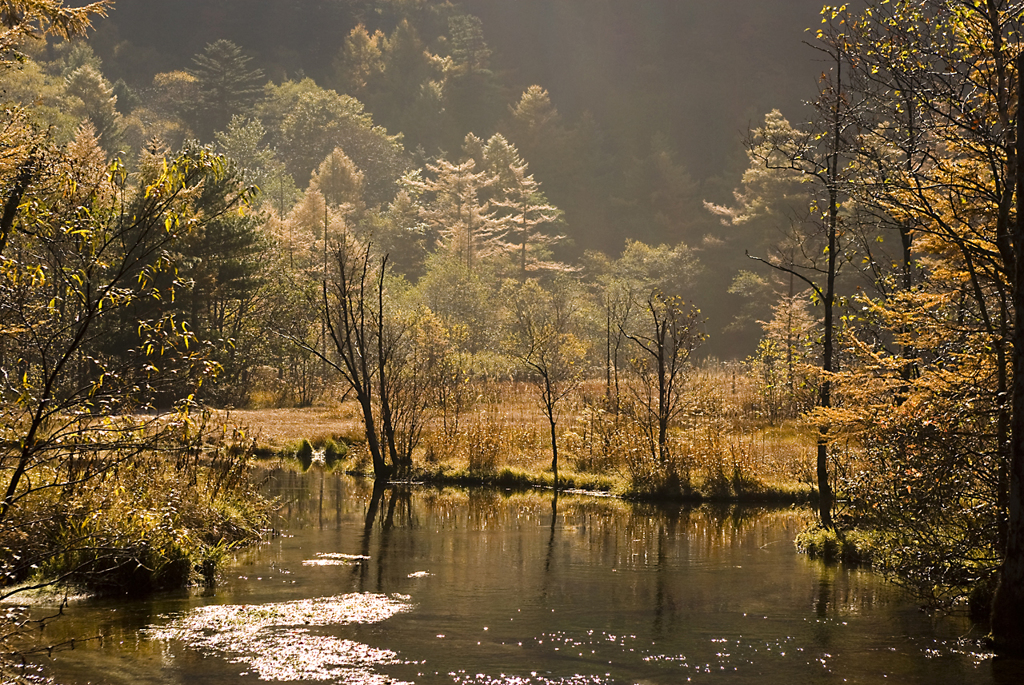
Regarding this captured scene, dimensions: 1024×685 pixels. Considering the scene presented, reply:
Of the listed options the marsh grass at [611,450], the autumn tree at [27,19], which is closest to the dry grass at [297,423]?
the marsh grass at [611,450]

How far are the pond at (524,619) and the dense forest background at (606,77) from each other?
55.8 metres

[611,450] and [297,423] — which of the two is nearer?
[611,450]

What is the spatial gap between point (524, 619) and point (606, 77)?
4009 inches

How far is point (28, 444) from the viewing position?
593cm

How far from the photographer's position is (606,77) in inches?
4193

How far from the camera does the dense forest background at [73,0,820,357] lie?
86.8 meters

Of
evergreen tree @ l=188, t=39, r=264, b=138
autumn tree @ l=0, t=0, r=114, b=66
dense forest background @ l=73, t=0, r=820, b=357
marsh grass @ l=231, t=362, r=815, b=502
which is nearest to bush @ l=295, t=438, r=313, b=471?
marsh grass @ l=231, t=362, r=815, b=502

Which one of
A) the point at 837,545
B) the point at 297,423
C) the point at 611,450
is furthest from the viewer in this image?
the point at 297,423

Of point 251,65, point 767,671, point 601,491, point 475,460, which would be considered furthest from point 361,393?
point 251,65

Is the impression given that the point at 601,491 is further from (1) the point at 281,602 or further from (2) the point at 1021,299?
(2) the point at 1021,299

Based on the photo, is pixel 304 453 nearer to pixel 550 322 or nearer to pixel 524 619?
pixel 524 619

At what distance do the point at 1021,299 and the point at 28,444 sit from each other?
7.85 metres

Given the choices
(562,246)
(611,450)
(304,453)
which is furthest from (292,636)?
(562,246)

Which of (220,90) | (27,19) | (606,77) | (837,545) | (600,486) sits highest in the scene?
(606,77)
